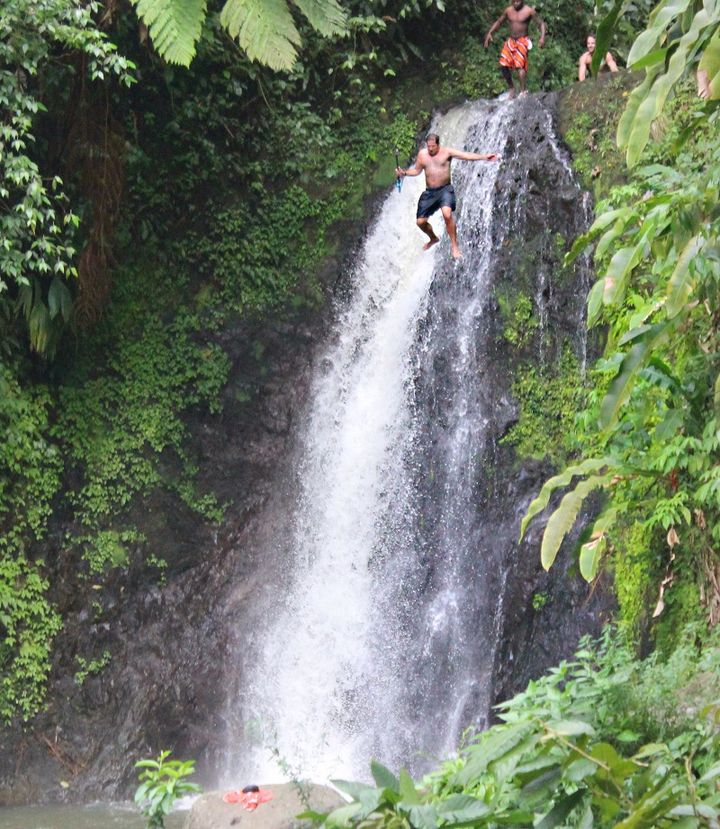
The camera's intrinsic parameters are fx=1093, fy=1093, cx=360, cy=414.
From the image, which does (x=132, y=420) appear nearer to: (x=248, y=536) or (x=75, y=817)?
(x=248, y=536)

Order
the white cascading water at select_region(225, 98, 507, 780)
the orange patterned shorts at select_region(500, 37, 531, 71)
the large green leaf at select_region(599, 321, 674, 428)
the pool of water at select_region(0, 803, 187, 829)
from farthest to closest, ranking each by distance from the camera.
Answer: the orange patterned shorts at select_region(500, 37, 531, 71) → the white cascading water at select_region(225, 98, 507, 780) → the pool of water at select_region(0, 803, 187, 829) → the large green leaf at select_region(599, 321, 674, 428)

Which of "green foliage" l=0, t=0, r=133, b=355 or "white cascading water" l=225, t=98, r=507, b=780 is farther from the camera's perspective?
"white cascading water" l=225, t=98, r=507, b=780

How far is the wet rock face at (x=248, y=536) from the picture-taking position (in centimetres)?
888

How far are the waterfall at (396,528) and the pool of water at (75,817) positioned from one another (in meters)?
1.05

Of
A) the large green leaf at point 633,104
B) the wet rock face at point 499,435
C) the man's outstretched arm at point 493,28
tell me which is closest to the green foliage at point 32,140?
the wet rock face at point 499,435

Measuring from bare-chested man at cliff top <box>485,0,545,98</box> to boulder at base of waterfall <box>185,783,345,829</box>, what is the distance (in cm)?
981

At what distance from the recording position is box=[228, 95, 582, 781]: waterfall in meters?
8.64

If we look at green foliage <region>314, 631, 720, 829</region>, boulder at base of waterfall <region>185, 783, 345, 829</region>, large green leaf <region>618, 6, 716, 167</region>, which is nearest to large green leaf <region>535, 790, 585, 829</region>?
green foliage <region>314, 631, 720, 829</region>

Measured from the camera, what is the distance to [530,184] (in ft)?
32.5

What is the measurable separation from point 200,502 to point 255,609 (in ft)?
3.73

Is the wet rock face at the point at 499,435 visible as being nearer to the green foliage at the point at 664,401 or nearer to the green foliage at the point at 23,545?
the green foliage at the point at 664,401

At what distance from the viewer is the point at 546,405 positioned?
9.08m

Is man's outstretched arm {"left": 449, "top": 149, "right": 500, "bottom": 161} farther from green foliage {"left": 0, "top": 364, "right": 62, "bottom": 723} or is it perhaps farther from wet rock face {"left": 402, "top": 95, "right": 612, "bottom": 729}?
green foliage {"left": 0, "top": 364, "right": 62, "bottom": 723}

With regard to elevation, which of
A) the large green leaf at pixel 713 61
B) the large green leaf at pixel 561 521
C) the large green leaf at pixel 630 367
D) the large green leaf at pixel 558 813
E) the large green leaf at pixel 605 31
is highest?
the large green leaf at pixel 605 31
